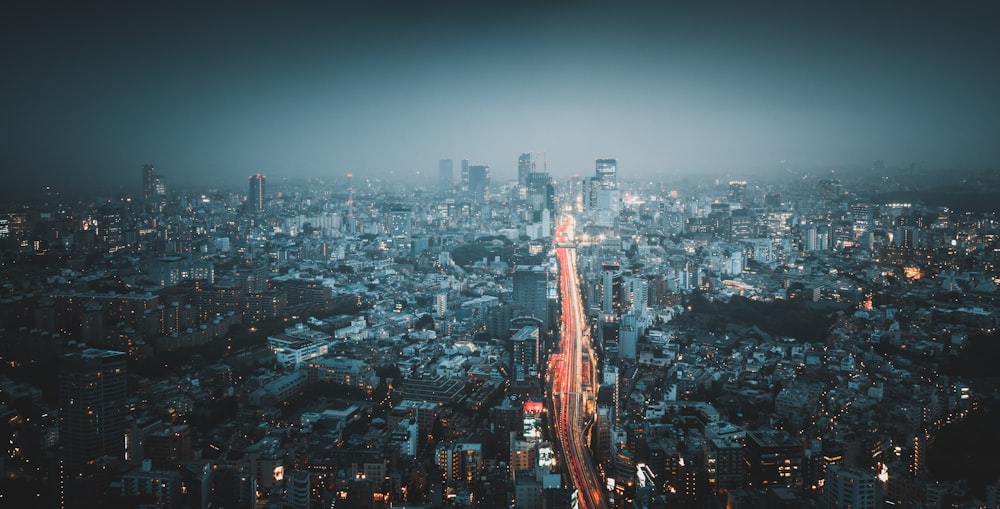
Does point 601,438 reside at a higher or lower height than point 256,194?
lower

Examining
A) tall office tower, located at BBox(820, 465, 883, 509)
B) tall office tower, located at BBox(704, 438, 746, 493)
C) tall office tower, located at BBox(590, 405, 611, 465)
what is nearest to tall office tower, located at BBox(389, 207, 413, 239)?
tall office tower, located at BBox(590, 405, 611, 465)

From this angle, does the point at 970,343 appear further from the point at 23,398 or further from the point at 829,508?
the point at 23,398

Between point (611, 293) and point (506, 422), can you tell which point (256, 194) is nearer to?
point (611, 293)

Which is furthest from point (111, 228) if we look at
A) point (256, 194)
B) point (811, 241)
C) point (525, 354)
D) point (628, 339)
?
point (811, 241)

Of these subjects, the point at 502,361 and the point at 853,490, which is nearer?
the point at 853,490

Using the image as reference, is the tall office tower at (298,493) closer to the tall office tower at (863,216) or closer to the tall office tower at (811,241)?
the tall office tower at (811,241)

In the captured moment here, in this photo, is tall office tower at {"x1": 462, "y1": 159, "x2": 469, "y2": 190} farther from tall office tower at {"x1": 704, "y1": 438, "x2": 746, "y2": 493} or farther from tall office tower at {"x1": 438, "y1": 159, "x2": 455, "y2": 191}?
tall office tower at {"x1": 704, "y1": 438, "x2": 746, "y2": 493}

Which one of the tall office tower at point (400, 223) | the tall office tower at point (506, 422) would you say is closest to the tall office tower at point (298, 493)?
the tall office tower at point (506, 422)
